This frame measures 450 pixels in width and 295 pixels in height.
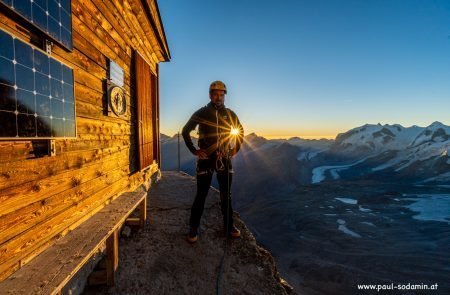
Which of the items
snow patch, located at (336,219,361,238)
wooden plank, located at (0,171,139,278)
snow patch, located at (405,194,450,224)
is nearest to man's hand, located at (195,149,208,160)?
wooden plank, located at (0,171,139,278)

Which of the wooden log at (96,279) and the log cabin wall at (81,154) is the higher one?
the log cabin wall at (81,154)

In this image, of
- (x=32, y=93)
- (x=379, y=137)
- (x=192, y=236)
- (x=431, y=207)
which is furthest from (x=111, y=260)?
(x=379, y=137)

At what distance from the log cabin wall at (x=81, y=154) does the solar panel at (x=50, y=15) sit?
3.3 inches

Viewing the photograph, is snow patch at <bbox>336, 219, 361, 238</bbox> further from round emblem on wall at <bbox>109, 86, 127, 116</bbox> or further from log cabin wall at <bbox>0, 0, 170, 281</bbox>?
round emblem on wall at <bbox>109, 86, 127, 116</bbox>

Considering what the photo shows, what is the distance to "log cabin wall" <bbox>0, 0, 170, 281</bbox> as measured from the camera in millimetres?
2256

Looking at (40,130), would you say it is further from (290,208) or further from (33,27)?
(290,208)

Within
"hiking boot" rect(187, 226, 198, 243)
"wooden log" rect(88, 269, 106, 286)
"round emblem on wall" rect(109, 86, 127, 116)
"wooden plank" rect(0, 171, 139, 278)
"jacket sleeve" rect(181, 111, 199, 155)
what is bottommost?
"wooden log" rect(88, 269, 106, 286)

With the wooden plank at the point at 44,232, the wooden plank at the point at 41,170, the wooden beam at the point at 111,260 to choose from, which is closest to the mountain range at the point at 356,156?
the wooden plank at the point at 44,232

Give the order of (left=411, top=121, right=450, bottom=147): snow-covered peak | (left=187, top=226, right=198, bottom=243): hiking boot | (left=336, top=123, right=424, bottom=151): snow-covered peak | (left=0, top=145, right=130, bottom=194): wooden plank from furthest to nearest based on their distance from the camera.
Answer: (left=336, top=123, right=424, bottom=151): snow-covered peak
(left=411, top=121, right=450, bottom=147): snow-covered peak
(left=187, top=226, right=198, bottom=243): hiking boot
(left=0, top=145, right=130, bottom=194): wooden plank

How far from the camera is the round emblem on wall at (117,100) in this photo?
4.66 m

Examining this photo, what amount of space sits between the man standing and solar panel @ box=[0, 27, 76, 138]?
199 centimetres

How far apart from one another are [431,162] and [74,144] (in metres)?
104

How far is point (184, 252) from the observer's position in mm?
4445

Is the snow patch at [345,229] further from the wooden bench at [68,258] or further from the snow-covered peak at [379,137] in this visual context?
the snow-covered peak at [379,137]
